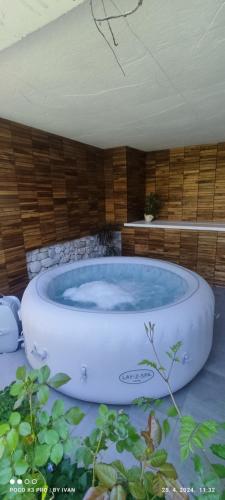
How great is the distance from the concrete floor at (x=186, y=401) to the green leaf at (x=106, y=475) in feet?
3.84

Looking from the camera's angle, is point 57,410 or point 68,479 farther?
point 68,479

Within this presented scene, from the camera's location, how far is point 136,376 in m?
1.78

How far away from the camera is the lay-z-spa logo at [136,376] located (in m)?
1.77

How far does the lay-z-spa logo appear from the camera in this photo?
1774mm

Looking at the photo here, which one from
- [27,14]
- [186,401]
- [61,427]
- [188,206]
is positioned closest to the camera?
[61,427]

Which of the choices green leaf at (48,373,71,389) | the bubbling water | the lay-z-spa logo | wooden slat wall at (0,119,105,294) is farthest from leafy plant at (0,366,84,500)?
wooden slat wall at (0,119,105,294)

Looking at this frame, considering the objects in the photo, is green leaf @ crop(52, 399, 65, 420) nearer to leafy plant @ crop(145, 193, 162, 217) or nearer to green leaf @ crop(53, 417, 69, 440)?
green leaf @ crop(53, 417, 69, 440)

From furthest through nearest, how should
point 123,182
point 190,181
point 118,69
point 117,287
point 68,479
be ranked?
point 190,181 < point 123,182 < point 117,287 < point 118,69 < point 68,479

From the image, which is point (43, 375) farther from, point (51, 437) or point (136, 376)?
point (136, 376)

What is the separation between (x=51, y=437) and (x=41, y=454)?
0.12ft

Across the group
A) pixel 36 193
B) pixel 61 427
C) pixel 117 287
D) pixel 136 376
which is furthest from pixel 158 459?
pixel 36 193

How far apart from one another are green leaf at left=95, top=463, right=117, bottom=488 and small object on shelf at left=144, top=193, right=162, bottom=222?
15.1ft

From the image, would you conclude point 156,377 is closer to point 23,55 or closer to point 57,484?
point 57,484

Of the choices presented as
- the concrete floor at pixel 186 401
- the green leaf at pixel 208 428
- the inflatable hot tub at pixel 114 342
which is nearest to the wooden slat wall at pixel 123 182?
the inflatable hot tub at pixel 114 342
